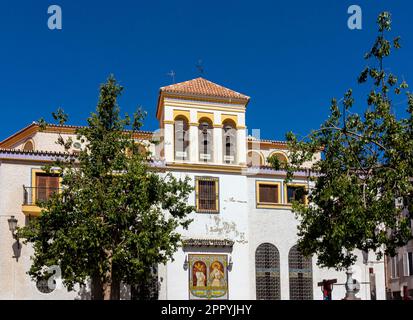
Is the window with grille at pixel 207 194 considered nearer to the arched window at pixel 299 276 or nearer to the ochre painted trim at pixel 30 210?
the arched window at pixel 299 276

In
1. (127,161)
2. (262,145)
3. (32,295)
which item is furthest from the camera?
(262,145)

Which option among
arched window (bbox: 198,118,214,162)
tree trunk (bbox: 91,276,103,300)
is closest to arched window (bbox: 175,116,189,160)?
arched window (bbox: 198,118,214,162)

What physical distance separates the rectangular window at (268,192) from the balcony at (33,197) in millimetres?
9868

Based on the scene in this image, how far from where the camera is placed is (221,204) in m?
30.6

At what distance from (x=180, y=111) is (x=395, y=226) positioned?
15339 millimetres

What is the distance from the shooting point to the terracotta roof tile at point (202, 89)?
3138cm

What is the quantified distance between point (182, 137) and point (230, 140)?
97.9 inches

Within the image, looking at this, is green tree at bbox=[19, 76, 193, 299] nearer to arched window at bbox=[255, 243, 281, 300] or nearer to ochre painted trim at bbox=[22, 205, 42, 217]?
ochre painted trim at bbox=[22, 205, 42, 217]

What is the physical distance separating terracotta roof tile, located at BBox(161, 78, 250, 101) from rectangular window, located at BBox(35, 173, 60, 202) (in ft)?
22.8

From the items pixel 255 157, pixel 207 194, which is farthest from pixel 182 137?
pixel 255 157

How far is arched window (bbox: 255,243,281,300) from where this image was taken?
99.9 feet

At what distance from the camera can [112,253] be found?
71.8 feet
